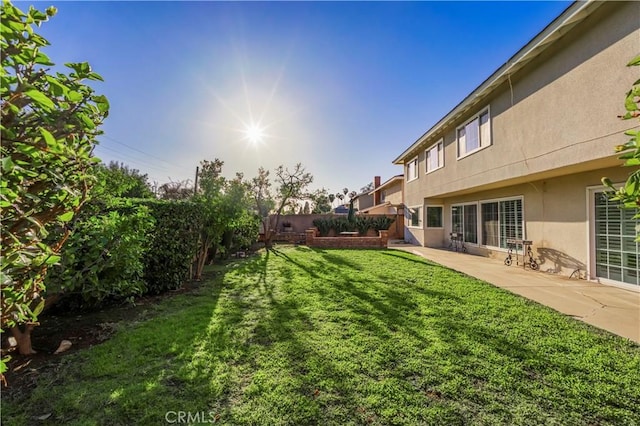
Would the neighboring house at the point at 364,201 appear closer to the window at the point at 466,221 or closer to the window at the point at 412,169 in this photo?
the window at the point at 412,169

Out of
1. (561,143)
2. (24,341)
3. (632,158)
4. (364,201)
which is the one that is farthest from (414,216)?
(364,201)

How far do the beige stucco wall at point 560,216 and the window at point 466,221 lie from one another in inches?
125

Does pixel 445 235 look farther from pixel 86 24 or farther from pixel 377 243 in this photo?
pixel 86 24

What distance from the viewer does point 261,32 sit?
8.30 m

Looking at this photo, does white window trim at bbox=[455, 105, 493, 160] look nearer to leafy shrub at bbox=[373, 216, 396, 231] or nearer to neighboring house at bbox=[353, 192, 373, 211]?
leafy shrub at bbox=[373, 216, 396, 231]

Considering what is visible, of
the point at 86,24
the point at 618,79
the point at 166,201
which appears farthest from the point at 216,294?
Result: the point at 618,79

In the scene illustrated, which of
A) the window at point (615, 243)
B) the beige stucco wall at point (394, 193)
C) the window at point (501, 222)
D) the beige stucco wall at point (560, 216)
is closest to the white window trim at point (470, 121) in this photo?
the beige stucco wall at point (560, 216)

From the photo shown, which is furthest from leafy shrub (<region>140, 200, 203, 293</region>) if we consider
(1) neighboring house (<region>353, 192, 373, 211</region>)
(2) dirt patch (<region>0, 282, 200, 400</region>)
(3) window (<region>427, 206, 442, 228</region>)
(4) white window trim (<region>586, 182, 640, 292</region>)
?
(1) neighboring house (<region>353, 192, 373, 211</region>)

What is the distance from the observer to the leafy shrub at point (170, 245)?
6.80m

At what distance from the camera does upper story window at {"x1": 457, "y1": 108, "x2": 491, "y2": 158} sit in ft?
37.9

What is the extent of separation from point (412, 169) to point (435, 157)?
463 centimetres

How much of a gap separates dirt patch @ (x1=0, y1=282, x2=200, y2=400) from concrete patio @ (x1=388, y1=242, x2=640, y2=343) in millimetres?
8912

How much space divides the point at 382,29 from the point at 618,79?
21.8 ft

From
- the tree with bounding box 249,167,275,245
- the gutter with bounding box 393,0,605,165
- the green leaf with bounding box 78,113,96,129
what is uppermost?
the gutter with bounding box 393,0,605,165
